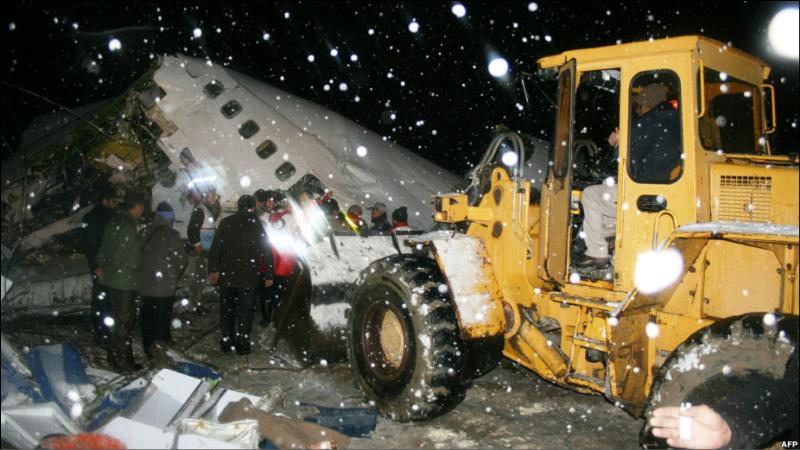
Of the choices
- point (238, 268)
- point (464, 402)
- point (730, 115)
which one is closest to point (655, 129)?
point (730, 115)

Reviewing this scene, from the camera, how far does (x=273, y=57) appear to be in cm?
2762

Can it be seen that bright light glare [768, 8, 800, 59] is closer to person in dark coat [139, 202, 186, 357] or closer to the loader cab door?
the loader cab door

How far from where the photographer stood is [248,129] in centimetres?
1248

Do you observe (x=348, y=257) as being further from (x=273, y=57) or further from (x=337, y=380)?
(x=273, y=57)

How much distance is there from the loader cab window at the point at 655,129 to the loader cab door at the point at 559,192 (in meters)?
0.45

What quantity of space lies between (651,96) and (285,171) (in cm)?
954

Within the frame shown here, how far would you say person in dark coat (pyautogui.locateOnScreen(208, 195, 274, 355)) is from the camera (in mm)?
6355

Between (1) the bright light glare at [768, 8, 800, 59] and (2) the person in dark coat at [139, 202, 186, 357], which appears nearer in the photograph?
(2) the person in dark coat at [139, 202, 186, 357]

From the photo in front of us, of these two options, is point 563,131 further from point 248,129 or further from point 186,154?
point 248,129

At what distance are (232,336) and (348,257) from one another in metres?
1.92

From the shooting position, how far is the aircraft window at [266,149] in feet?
40.1

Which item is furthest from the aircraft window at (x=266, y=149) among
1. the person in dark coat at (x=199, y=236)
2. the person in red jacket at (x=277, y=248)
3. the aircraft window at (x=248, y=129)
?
the person in red jacket at (x=277, y=248)

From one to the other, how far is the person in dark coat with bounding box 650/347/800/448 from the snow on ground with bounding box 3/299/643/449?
92.1 inches

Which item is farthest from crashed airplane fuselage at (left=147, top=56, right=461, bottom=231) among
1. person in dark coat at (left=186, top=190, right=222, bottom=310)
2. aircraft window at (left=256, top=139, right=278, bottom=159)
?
person in dark coat at (left=186, top=190, right=222, bottom=310)
